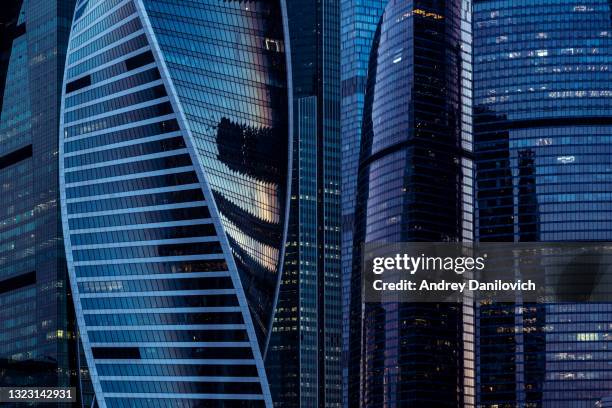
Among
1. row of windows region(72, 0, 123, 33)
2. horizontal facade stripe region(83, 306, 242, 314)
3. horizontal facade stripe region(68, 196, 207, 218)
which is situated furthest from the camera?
row of windows region(72, 0, 123, 33)

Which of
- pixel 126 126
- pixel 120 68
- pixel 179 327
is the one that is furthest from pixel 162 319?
pixel 120 68

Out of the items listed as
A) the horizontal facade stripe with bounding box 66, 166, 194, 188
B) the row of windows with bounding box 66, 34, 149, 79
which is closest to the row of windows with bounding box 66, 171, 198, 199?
the horizontal facade stripe with bounding box 66, 166, 194, 188

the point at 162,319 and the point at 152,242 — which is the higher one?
the point at 152,242

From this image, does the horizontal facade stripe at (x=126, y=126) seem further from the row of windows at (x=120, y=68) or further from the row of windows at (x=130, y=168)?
the row of windows at (x=120, y=68)

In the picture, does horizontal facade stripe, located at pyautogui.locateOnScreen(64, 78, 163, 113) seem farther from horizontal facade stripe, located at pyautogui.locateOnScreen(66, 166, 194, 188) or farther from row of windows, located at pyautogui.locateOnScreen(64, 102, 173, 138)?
horizontal facade stripe, located at pyautogui.locateOnScreen(66, 166, 194, 188)

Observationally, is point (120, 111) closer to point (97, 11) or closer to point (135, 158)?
point (135, 158)
